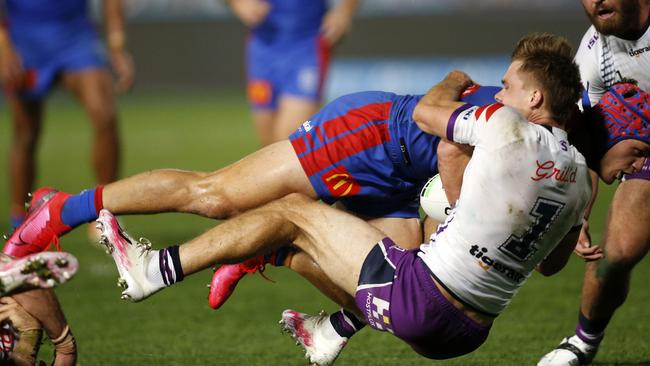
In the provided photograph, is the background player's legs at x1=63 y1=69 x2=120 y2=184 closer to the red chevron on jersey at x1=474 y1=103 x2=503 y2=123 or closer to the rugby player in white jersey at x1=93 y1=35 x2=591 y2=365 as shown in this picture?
the rugby player in white jersey at x1=93 y1=35 x2=591 y2=365

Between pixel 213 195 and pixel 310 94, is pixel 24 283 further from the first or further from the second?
pixel 310 94

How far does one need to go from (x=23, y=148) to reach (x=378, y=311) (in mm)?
5598

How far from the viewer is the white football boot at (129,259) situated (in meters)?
4.54

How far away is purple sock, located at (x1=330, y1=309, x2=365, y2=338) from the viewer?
17.3ft

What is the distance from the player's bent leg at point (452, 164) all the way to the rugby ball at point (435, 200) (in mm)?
236

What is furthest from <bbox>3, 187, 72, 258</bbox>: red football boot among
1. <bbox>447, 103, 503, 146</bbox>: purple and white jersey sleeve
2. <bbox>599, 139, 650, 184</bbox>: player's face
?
<bbox>599, 139, 650, 184</bbox>: player's face

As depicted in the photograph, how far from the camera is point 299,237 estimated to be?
4793 mm

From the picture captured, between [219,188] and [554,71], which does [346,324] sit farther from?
[554,71]

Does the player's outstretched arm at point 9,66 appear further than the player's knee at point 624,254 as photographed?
Yes

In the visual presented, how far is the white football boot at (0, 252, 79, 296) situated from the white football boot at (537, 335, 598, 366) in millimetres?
2428

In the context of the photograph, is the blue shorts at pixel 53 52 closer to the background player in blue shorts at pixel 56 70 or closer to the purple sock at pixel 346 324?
the background player in blue shorts at pixel 56 70

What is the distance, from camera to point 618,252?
516 centimetres

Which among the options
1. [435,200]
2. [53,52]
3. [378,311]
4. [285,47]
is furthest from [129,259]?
[53,52]

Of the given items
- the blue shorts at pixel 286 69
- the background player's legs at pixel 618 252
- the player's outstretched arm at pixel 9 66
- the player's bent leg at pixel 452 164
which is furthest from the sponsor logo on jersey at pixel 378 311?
the player's outstretched arm at pixel 9 66
